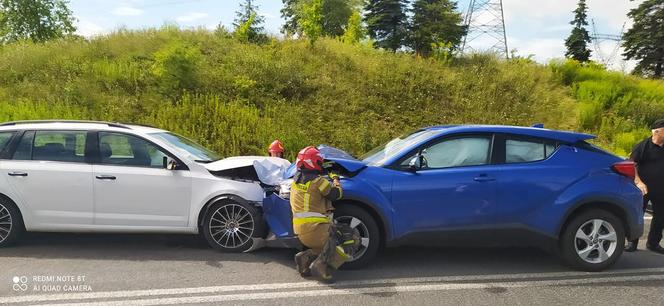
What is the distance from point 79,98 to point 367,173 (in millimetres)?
10555

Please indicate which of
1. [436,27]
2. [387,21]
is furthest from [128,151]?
[387,21]

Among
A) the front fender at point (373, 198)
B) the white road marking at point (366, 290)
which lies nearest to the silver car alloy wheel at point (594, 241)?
the white road marking at point (366, 290)

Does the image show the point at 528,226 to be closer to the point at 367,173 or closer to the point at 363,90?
the point at 367,173

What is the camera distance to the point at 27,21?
20.4 m

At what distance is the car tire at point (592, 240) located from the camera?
5.34m

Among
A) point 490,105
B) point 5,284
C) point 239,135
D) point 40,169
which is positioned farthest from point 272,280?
point 490,105

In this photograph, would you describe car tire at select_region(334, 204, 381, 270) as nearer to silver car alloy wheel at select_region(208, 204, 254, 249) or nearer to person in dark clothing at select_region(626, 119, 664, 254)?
silver car alloy wheel at select_region(208, 204, 254, 249)

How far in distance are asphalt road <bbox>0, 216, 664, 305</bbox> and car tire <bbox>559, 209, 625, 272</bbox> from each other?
0.13m

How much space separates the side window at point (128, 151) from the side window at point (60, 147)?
0.25 meters

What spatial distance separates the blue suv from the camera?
5.23 meters

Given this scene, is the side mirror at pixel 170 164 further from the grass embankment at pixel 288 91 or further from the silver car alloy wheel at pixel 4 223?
the grass embankment at pixel 288 91

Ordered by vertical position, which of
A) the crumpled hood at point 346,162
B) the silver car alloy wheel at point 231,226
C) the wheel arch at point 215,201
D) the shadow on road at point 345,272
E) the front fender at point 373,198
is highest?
the crumpled hood at point 346,162

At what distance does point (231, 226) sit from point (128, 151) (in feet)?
5.22

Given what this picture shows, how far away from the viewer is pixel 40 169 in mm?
5867
